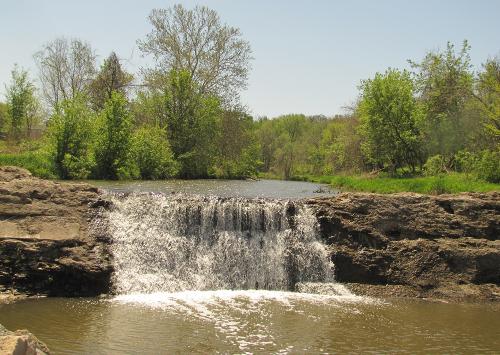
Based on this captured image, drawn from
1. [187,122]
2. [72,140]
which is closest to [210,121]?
[187,122]

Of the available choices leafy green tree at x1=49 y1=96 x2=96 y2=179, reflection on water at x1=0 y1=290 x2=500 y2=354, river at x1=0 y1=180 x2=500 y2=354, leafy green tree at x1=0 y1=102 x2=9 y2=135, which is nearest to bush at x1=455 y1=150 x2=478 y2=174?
river at x1=0 y1=180 x2=500 y2=354

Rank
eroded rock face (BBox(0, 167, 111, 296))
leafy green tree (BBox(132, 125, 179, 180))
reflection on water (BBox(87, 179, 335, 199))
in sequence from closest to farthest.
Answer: eroded rock face (BBox(0, 167, 111, 296))
reflection on water (BBox(87, 179, 335, 199))
leafy green tree (BBox(132, 125, 179, 180))

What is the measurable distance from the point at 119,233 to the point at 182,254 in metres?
2.16

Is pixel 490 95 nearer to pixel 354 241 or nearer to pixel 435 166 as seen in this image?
pixel 435 166

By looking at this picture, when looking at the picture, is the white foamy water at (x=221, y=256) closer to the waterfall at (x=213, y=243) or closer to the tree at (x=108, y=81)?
the waterfall at (x=213, y=243)

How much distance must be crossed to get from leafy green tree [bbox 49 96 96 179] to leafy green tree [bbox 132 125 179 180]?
2660 mm

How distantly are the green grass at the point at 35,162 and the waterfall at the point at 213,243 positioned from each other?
10.4m

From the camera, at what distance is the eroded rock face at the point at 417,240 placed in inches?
621

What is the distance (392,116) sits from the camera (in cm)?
3438

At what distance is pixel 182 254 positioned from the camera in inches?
596

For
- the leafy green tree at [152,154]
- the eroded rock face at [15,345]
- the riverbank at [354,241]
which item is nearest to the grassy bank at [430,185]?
the riverbank at [354,241]

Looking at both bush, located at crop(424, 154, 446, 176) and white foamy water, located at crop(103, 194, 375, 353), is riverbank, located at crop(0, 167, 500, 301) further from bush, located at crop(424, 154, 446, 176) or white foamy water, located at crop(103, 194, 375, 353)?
bush, located at crop(424, 154, 446, 176)

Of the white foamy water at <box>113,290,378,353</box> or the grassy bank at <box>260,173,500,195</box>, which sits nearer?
the white foamy water at <box>113,290,378,353</box>

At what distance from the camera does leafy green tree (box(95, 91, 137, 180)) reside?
2611 centimetres
